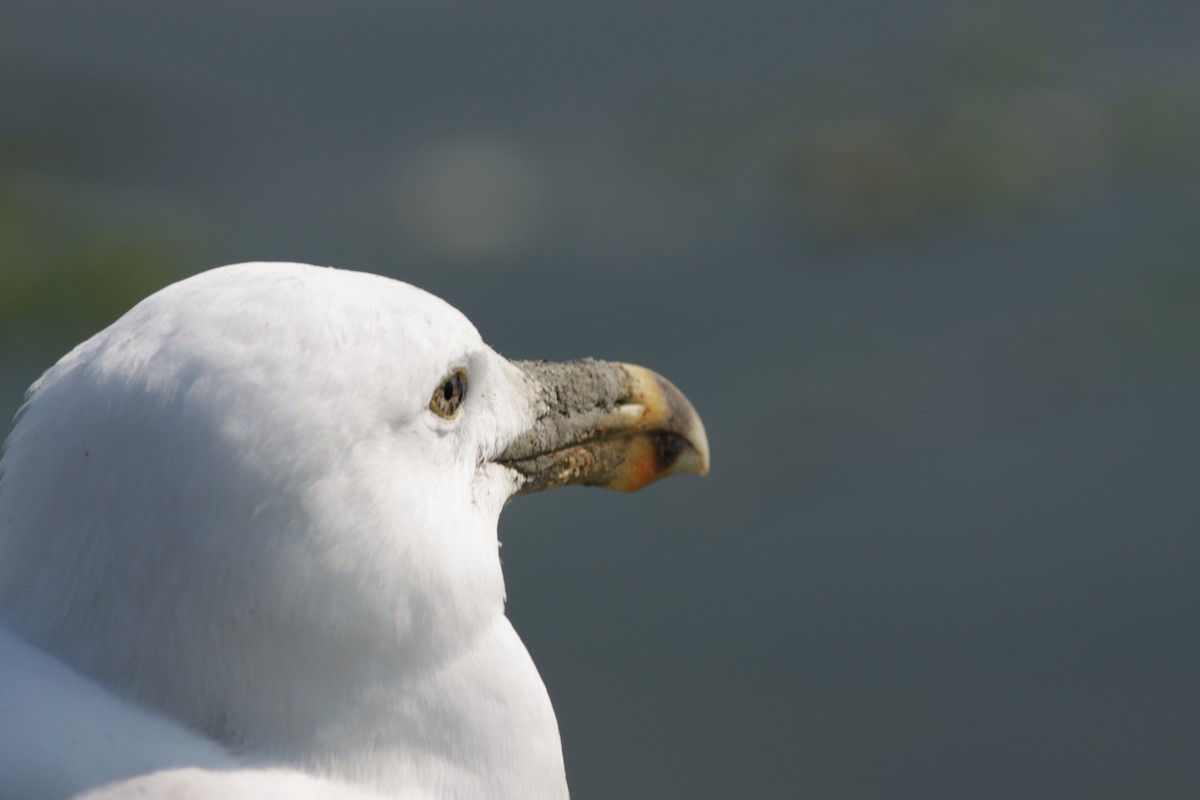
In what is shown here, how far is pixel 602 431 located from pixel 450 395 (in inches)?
16.6

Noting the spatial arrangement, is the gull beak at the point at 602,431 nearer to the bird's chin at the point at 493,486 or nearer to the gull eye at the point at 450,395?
the bird's chin at the point at 493,486

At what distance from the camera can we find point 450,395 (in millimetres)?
1694

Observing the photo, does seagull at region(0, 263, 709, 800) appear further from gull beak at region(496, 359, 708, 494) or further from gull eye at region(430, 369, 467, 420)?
gull beak at region(496, 359, 708, 494)

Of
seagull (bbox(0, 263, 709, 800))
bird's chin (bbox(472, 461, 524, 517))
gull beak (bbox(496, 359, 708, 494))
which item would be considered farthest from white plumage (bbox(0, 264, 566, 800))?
gull beak (bbox(496, 359, 708, 494))

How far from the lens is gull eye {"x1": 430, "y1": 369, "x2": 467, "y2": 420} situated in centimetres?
166

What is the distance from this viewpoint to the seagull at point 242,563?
4.70 feet

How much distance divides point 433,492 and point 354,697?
22cm

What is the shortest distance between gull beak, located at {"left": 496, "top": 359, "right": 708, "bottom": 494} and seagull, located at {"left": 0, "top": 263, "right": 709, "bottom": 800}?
1.09 ft

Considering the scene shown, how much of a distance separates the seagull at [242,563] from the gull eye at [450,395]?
31mm

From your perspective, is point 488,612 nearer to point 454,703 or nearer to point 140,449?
point 454,703

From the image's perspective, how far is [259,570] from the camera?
1445 millimetres

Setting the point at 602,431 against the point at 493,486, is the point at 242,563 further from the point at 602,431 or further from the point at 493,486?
the point at 602,431

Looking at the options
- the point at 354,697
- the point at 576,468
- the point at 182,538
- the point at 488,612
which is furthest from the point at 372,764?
the point at 576,468

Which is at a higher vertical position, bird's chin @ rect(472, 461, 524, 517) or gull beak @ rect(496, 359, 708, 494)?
gull beak @ rect(496, 359, 708, 494)
